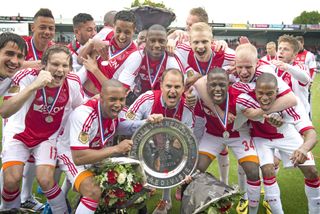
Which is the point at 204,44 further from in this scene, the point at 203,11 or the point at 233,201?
the point at 233,201

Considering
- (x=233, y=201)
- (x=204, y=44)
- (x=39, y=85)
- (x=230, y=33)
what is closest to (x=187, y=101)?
(x=204, y=44)

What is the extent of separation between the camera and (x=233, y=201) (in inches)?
136

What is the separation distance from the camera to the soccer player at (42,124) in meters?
3.65

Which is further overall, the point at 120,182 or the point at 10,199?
the point at 10,199

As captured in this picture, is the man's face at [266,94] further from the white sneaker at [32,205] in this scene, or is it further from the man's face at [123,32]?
the white sneaker at [32,205]

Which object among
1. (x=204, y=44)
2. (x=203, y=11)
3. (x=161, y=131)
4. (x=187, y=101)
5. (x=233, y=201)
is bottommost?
(x=233, y=201)

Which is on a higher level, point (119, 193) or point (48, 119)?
point (48, 119)

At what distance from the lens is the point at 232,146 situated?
426cm

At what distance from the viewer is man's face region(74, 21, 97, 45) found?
542 centimetres

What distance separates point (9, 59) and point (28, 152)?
0.98 meters

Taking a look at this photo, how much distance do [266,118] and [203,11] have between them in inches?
88.2

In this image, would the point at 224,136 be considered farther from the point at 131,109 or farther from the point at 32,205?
the point at 32,205

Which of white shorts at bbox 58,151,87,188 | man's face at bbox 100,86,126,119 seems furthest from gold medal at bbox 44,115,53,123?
man's face at bbox 100,86,126,119

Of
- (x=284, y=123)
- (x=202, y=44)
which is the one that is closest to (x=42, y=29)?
(x=202, y=44)
